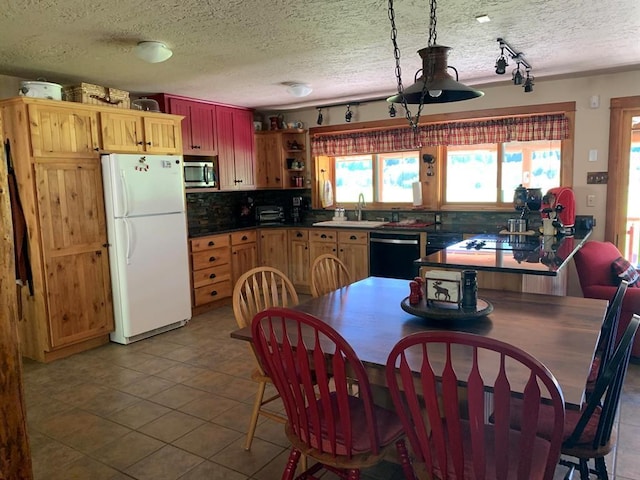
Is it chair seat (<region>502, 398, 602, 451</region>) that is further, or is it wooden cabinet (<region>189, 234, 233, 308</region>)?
wooden cabinet (<region>189, 234, 233, 308</region>)

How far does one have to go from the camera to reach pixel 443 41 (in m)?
3.27

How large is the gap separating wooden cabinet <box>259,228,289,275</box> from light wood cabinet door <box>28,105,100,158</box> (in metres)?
2.39

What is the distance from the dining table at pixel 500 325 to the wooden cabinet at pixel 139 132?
2.60 metres

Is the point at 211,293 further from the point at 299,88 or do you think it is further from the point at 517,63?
the point at 517,63

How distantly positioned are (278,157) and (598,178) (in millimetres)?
3562

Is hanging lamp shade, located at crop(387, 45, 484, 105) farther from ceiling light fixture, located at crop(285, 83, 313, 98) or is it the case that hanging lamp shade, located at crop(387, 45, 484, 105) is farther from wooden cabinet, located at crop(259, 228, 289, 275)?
wooden cabinet, located at crop(259, 228, 289, 275)

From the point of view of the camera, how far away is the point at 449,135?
202 inches

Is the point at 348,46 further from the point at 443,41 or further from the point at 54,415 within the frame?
the point at 54,415

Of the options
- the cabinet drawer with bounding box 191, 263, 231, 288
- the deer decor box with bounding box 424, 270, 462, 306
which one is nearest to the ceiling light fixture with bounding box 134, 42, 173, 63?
the deer decor box with bounding box 424, 270, 462, 306

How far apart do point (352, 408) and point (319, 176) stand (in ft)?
14.8

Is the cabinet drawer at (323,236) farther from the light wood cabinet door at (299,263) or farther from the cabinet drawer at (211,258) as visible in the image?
the cabinet drawer at (211,258)

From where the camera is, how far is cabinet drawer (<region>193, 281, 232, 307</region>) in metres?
5.01

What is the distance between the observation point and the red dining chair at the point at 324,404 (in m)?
1.56

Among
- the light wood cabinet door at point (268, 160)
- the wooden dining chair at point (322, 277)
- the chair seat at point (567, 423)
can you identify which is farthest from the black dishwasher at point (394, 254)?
the chair seat at point (567, 423)
